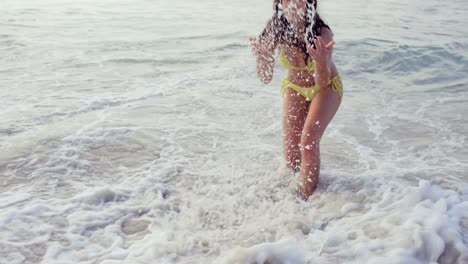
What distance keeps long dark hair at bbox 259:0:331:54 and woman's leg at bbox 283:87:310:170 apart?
0.42m

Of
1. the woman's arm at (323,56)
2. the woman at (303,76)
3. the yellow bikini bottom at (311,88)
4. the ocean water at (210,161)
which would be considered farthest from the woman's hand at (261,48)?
the ocean water at (210,161)

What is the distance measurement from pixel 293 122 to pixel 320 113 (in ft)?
1.39

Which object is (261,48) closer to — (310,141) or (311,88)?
(311,88)

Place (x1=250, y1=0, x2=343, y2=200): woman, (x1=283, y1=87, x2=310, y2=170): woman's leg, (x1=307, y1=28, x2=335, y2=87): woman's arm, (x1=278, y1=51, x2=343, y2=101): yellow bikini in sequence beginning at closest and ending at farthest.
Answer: (x1=307, y1=28, x2=335, y2=87): woman's arm < (x1=250, y1=0, x2=343, y2=200): woman < (x1=278, y1=51, x2=343, y2=101): yellow bikini < (x1=283, y1=87, x2=310, y2=170): woman's leg

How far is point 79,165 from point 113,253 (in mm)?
1623

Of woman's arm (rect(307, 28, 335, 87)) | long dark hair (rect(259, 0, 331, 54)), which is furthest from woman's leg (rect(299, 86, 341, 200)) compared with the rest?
long dark hair (rect(259, 0, 331, 54))

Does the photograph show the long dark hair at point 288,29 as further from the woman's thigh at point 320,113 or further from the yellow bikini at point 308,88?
the woman's thigh at point 320,113

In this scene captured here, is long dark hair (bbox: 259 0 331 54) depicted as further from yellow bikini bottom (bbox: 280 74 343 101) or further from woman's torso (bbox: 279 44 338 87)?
yellow bikini bottom (bbox: 280 74 343 101)

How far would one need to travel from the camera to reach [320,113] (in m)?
3.63

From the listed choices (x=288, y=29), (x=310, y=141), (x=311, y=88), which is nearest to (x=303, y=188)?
(x=310, y=141)

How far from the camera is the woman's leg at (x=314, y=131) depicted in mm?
3627

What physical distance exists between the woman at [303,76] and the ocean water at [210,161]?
0.30 m

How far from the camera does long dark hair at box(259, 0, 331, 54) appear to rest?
3612 millimetres

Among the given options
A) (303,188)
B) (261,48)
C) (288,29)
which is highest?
(288,29)
